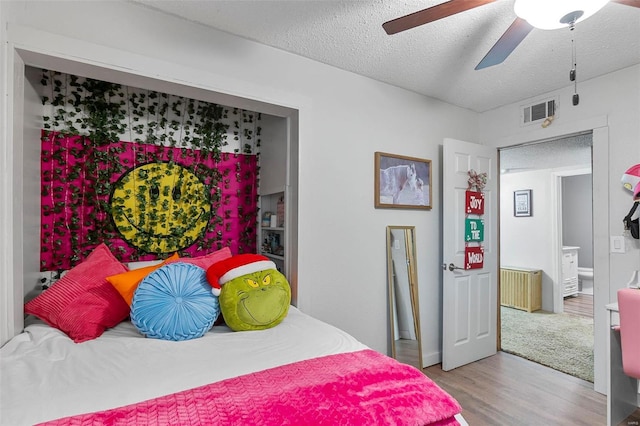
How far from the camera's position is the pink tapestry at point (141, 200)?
2.14 m

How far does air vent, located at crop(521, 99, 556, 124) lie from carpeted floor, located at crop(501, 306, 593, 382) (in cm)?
227

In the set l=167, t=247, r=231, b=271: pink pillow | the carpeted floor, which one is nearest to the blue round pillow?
l=167, t=247, r=231, b=271: pink pillow

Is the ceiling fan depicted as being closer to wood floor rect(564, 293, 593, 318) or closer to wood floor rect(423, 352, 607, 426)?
wood floor rect(423, 352, 607, 426)

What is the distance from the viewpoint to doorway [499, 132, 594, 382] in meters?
3.48

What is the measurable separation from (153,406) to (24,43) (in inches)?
70.2

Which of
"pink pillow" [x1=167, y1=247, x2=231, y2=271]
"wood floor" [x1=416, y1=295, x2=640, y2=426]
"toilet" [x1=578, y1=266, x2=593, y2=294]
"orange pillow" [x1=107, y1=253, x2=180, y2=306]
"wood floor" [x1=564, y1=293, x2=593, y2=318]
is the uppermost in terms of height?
"pink pillow" [x1=167, y1=247, x2=231, y2=271]

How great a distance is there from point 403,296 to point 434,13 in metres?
2.16

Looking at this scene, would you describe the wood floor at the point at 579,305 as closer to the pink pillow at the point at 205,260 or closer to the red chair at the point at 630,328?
the red chair at the point at 630,328

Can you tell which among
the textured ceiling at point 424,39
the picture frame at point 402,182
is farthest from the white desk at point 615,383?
the textured ceiling at point 424,39

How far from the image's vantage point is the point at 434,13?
54.5 inches

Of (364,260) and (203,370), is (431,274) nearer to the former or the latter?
(364,260)

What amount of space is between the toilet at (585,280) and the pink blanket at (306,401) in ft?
20.3

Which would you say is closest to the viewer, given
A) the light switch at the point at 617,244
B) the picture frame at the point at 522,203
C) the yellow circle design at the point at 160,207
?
the yellow circle design at the point at 160,207

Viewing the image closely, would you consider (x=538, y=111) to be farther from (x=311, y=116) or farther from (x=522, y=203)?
(x=522, y=203)
